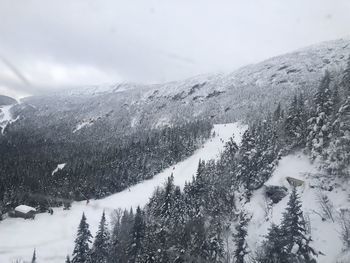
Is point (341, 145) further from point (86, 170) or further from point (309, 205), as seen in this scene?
point (86, 170)

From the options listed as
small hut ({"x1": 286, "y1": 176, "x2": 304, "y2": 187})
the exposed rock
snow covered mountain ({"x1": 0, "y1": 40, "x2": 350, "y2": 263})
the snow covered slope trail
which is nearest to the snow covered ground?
snow covered mountain ({"x1": 0, "y1": 40, "x2": 350, "y2": 263})

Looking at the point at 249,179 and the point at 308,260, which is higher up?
the point at 249,179

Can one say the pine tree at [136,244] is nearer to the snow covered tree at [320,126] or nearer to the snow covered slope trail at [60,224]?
the snow covered slope trail at [60,224]

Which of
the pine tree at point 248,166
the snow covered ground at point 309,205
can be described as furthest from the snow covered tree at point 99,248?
the pine tree at point 248,166

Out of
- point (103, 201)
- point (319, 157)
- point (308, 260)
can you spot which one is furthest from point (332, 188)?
point (103, 201)

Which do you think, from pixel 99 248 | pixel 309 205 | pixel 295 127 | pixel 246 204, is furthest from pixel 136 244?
pixel 295 127

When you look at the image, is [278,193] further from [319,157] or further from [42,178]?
[42,178]

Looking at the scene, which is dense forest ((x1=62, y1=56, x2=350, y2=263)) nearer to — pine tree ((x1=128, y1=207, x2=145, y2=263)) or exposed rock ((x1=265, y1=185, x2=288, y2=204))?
pine tree ((x1=128, y1=207, x2=145, y2=263))
